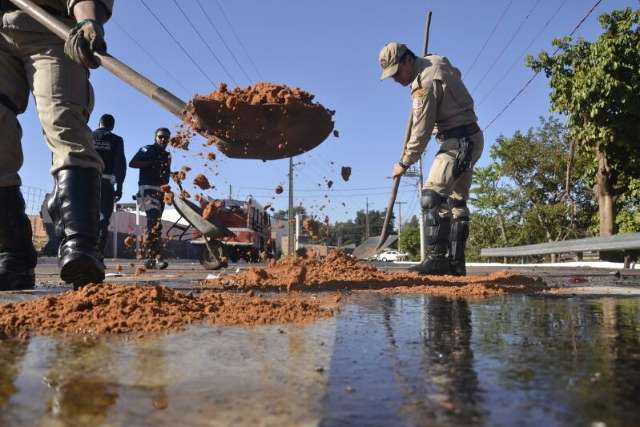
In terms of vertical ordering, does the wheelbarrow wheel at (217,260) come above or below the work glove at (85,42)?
below

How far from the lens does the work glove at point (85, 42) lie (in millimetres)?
2902

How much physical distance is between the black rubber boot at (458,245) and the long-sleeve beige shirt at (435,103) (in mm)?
789

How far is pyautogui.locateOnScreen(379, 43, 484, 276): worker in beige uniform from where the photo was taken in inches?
197

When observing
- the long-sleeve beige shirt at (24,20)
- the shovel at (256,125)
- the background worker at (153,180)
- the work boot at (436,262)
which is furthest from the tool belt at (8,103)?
the background worker at (153,180)

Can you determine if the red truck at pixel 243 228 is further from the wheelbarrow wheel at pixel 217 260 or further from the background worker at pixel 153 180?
the wheelbarrow wheel at pixel 217 260

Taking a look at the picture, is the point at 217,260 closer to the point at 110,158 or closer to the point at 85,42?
the point at 110,158

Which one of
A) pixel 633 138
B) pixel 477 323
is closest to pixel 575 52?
pixel 633 138

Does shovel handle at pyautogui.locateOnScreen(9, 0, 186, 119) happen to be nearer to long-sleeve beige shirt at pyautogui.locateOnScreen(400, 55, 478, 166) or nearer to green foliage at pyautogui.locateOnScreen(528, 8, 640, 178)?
long-sleeve beige shirt at pyautogui.locateOnScreen(400, 55, 478, 166)

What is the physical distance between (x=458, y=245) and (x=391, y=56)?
74.2 inches

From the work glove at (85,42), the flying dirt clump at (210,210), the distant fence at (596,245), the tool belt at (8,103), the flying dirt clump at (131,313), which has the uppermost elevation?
the work glove at (85,42)

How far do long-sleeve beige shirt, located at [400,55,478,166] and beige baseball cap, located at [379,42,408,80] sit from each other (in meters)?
0.21

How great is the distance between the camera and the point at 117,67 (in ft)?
10.3

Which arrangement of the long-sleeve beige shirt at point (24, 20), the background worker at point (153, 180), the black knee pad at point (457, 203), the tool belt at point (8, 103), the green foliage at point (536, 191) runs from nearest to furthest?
the long-sleeve beige shirt at point (24, 20) < the tool belt at point (8, 103) < the black knee pad at point (457, 203) < the background worker at point (153, 180) < the green foliage at point (536, 191)

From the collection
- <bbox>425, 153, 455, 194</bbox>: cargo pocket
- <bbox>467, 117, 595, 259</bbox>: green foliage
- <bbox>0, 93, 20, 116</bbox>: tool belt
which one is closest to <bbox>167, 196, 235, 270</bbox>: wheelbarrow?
<bbox>425, 153, 455, 194</bbox>: cargo pocket
